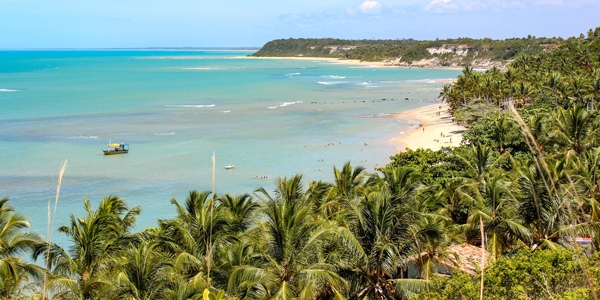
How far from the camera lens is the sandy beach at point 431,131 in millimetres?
48156

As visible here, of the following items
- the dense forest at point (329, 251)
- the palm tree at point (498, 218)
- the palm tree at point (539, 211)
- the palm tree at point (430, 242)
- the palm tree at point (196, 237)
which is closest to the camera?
the dense forest at point (329, 251)

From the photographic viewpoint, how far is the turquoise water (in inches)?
1433

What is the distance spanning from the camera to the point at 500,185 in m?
16.9

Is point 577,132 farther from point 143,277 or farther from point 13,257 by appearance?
point 13,257

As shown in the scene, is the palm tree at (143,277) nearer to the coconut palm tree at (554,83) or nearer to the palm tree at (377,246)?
the palm tree at (377,246)

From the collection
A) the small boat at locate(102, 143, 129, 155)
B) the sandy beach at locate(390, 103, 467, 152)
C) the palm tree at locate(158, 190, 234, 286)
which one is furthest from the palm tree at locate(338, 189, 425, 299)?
the small boat at locate(102, 143, 129, 155)

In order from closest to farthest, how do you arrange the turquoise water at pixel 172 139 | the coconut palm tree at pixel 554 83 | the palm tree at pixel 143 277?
the palm tree at pixel 143 277 < the turquoise water at pixel 172 139 < the coconut palm tree at pixel 554 83

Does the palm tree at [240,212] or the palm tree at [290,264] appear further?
the palm tree at [240,212]

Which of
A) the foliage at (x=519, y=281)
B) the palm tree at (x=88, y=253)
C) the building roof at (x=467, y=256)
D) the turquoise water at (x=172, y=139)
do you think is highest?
the foliage at (x=519, y=281)

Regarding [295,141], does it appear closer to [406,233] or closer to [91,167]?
[91,167]

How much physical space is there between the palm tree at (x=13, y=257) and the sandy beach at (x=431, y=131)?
1242 inches

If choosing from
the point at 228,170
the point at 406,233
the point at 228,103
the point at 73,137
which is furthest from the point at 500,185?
the point at 228,103

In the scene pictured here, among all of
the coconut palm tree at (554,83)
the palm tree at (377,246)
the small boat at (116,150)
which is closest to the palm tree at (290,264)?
the palm tree at (377,246)

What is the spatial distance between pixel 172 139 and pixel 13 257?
3998 centimetres
